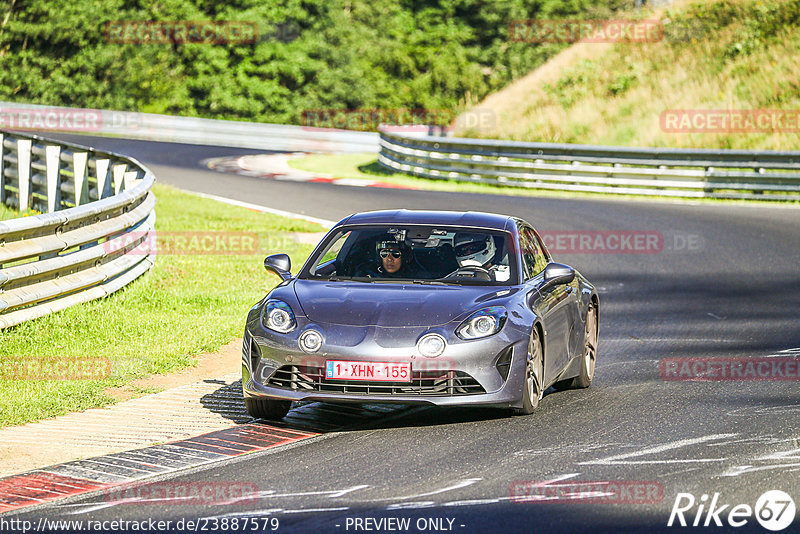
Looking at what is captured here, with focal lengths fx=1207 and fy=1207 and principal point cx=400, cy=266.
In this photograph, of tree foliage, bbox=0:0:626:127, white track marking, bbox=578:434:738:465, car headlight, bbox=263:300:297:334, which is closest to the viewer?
white track marking, bbox=578:434:738:465

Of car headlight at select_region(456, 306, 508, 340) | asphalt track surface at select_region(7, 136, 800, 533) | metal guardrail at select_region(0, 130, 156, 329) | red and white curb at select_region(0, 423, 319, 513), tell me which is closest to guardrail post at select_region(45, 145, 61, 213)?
metal guardrail at select_region(0, 130, 156, 329)

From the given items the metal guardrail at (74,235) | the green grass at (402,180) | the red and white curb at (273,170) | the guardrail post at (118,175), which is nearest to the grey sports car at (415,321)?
the metal guardrail at (74,235)

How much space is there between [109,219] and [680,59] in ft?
97.8

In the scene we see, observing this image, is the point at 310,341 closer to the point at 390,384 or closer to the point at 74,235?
the point at 390,384

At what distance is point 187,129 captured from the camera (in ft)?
162

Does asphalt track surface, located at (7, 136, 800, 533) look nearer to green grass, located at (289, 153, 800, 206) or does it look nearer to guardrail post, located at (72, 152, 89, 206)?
guardrail post, located at (72, 152, 89, 206)

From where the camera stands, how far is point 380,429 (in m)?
7.83

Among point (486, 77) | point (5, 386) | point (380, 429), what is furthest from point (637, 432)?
point (486, 77)

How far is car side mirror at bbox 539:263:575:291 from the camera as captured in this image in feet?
28.5

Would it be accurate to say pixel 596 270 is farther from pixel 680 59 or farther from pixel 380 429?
pixel 680 59

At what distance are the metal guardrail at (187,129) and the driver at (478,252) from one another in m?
36.1

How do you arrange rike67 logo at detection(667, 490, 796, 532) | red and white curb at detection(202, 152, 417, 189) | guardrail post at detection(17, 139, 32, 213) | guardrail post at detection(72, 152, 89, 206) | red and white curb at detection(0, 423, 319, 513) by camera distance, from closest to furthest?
rike67 logo at detection(667, 490, 796, 532)
red and white curb at detection(0, 423, 319, 513)
guardrail post at detection(72, 152, 89, 206)
guardrail post at detection(17, 139, 32, 213)
red and white curb at detection(202, 152, 417, 189)

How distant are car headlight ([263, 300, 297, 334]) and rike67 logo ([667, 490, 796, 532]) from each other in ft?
9.73

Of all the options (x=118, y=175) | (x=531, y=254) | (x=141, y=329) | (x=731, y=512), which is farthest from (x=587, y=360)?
(x=118, y=175)
